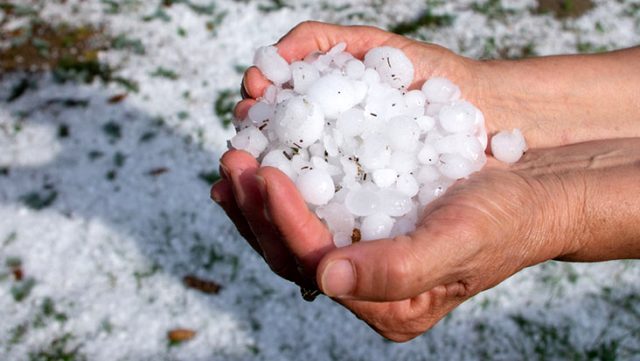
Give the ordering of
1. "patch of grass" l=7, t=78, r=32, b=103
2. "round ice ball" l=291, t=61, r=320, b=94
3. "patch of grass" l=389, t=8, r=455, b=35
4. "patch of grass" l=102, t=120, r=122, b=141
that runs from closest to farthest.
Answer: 1. "round ice ball" l=291, t=61, r=320, b=94
2. "patch of grass" l=102, t=120, r=122, b=141
3. "patch of grass" l=7, t=78, r=32, b=103
4. "patch of grass" l=389, t=8, r=455, b=35

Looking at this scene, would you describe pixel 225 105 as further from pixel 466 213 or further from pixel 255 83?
pixel 466 213

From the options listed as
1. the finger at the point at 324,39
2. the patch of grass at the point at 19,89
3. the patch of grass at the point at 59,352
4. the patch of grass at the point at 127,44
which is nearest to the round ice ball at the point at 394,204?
the finger at the point at 324,39

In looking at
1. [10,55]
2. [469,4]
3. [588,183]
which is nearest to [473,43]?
[469,4]

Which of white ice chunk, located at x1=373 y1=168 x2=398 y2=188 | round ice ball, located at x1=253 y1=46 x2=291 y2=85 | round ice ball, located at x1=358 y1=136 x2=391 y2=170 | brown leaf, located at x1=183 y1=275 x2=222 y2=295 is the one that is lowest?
brown leaf, located at x1=183 y1=275 x2=222 y2=295

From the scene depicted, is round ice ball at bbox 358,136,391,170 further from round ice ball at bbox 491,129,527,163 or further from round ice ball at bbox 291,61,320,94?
round ice ball at bbox 491,129,527,163

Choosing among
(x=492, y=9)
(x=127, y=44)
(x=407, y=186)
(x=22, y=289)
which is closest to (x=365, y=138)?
(x=407, y=186)

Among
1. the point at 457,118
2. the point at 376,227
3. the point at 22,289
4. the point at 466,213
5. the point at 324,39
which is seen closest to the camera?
the point at 466,213

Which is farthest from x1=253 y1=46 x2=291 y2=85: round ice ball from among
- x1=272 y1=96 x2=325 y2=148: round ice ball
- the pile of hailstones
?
x1=272 y1=96 x2=325 y2=148: round ice ball
